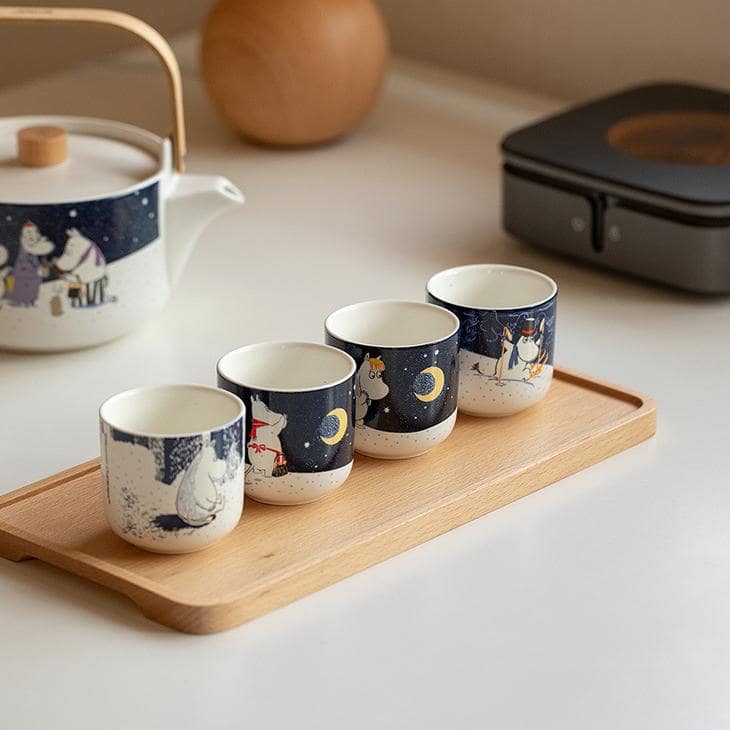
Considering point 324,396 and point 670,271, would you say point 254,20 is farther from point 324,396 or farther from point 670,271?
point 324,396

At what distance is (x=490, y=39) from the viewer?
1.67 metres

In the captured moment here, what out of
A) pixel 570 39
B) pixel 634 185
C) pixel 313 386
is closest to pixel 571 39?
pixel 570 39

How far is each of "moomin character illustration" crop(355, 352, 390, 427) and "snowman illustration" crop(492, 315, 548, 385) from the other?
9 cm

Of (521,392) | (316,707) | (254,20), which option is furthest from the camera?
(254,20)

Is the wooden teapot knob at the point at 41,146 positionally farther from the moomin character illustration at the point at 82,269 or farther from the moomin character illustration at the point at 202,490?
the moomin character illustration at the point at 202,490

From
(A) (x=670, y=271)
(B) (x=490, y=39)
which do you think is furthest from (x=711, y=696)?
(B) (x=490, y=39)

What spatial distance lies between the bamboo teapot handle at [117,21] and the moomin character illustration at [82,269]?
5.3 inches

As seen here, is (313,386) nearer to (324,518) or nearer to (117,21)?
(324,518)

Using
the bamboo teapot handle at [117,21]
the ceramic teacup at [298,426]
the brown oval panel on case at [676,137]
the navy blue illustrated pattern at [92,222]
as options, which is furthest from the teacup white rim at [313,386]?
the brown oval panel on case at [676,137]

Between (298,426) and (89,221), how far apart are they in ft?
0.92

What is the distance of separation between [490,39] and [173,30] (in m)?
0.55

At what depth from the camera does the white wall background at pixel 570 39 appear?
1.49 metres

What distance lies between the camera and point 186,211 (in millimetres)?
1058

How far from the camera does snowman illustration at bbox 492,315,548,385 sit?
88 cm
